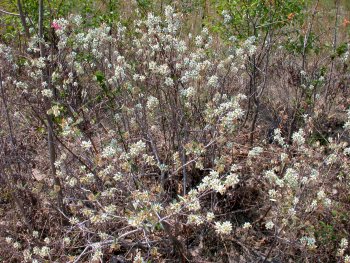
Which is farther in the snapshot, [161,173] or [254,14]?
[254,14]

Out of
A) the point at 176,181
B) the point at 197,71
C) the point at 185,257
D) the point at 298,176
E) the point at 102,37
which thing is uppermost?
the point at 102,37

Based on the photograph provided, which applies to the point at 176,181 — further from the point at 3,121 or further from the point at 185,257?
the point at 3,121

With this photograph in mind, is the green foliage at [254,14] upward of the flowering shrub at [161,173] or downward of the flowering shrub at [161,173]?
upward

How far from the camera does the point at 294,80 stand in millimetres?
5145

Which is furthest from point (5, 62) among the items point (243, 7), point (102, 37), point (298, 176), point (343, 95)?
point (343, 95)

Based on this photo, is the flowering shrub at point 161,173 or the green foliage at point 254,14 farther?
the green foliage at point 254,14

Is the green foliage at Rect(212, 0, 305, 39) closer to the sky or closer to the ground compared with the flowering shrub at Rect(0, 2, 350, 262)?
closer to the sky

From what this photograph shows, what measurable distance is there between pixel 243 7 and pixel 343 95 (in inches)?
78.4

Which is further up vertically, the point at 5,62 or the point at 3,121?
the point at 5,62

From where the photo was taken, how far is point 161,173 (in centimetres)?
302

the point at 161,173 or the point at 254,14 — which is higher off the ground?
the point at 254,14

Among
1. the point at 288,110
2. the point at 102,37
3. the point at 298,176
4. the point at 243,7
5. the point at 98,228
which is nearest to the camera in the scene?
the point at 298,176

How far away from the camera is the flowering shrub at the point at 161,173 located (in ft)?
9.52

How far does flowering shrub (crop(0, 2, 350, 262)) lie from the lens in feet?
9.52
